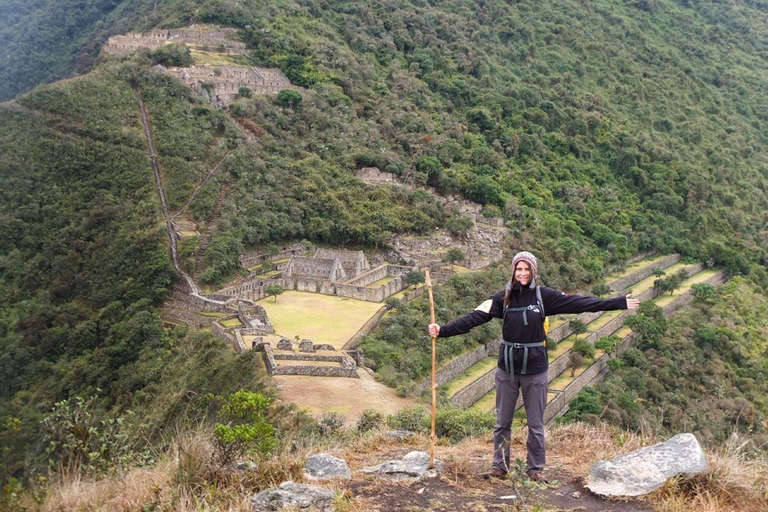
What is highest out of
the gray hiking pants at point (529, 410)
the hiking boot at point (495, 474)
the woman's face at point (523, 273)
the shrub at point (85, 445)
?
the woman's face at point (523, 273)

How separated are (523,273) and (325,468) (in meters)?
2.72

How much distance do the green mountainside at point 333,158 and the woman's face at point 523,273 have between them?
5097 millimetres

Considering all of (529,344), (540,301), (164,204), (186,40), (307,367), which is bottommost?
(164,204)

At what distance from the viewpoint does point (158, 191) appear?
3438 cm

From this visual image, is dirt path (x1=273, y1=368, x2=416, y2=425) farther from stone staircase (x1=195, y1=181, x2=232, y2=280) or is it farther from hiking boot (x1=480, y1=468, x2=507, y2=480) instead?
stone staircase (x1=195, y1=181, x2=232, y2=280)

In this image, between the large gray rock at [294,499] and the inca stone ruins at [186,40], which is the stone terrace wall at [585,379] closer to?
the large gray rock at [294,499]

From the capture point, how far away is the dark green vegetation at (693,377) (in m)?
26.0

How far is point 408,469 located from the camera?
6.64 m

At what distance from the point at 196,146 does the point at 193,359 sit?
1918cm

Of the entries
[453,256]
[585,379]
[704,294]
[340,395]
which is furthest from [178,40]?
[704,294]

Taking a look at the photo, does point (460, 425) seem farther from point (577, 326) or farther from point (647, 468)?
point (577, 326)

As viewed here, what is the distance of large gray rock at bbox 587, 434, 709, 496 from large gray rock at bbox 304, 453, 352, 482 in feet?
7.65

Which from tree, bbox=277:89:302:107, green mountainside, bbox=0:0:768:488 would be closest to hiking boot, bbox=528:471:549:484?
green mountainside, bbox=0:0:768:488

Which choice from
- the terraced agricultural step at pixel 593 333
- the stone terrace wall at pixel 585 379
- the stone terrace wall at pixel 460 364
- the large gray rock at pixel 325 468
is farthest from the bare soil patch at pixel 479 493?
the stone terrace wall at pixel 585 379
